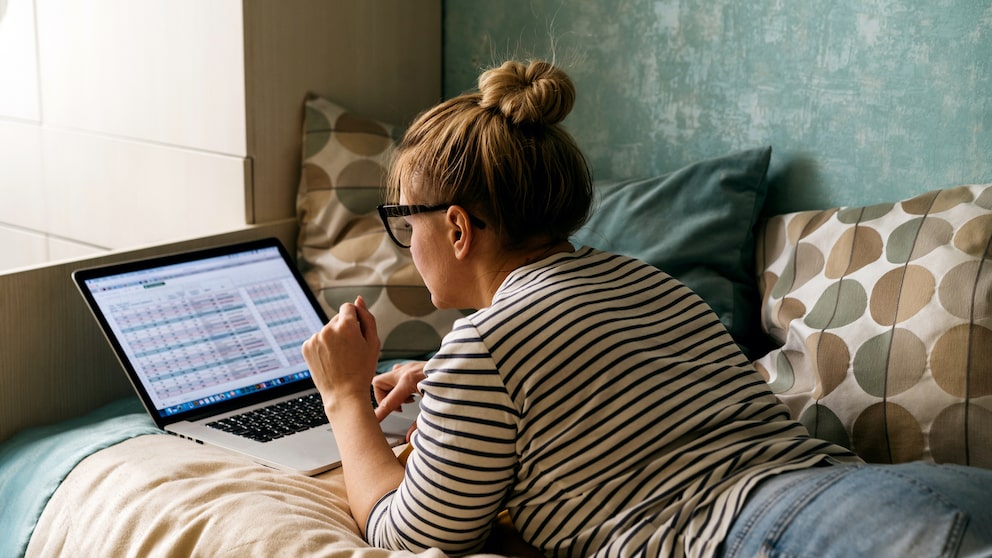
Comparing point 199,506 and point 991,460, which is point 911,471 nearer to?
point 991,460

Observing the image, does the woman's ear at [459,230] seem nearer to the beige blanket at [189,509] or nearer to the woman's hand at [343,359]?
the woman's hand at [343,359]

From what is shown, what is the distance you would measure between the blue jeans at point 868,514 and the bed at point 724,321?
31 cm

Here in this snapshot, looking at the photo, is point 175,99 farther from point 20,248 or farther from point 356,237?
point 20,248

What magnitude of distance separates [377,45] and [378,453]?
3.73 feet

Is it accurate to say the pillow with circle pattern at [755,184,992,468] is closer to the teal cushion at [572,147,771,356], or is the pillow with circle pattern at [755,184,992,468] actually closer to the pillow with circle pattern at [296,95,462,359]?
the teal cushion at [572,147,771,356]

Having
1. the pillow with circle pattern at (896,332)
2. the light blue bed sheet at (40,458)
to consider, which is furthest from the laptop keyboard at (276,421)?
the pillow with circle pattern at (896,332)

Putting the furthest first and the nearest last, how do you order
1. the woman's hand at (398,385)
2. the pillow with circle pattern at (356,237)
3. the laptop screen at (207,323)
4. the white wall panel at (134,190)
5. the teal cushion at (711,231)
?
the white wall panel at (134,190)
the pillow with circle pattern at (356,237)
the teal cushion at (711,231)
the laptop screen at (207,323)
the woman's hand at (398,385)

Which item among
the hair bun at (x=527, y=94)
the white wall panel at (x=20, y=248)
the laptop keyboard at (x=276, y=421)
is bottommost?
the laptop keyboard at (x=276, y=421)

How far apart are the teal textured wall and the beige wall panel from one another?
7.4 inches

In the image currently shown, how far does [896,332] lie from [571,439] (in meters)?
0.58

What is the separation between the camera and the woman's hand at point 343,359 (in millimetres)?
1262

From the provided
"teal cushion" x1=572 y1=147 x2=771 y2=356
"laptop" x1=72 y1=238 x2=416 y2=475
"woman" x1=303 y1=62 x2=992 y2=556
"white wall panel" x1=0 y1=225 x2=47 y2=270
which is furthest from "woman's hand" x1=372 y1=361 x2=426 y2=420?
"white wall panel" x1=0 y1=225 x2=47 y2=270

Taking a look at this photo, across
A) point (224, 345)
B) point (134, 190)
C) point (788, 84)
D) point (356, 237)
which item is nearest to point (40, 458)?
point (224, 345)

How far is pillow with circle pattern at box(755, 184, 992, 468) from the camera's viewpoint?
4.25ft
